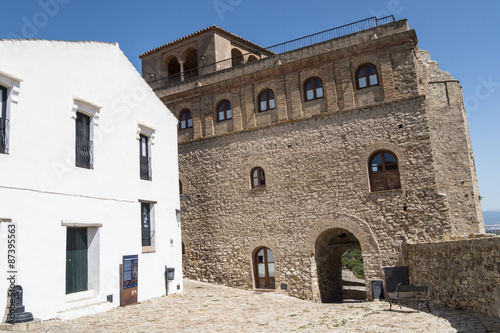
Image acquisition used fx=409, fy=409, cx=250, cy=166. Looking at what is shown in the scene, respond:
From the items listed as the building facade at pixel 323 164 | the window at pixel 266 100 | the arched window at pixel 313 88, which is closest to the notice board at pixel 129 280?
the building facade at pixel 323 164

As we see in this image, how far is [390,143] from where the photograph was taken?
47.6 feet

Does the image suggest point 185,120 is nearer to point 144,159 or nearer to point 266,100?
point 266,100

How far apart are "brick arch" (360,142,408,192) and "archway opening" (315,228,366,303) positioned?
2.51 m

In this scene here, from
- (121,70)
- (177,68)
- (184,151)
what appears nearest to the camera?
(121,70)

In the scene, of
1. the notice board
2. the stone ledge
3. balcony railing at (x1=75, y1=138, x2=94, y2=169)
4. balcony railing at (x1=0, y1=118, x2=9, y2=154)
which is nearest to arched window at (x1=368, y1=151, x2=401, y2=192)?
the notice board

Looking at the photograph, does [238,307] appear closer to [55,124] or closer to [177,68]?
[55,124]

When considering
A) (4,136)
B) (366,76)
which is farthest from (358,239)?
(4,136)

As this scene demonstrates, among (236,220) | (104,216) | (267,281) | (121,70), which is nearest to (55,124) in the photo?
(104,216)

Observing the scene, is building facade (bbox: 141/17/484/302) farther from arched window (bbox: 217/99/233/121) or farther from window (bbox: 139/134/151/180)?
window (bbox: 139/134/151/180)

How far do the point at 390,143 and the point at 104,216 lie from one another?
32.2 feet

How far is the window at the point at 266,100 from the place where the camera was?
1703cm

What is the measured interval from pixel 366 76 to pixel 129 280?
10849mm

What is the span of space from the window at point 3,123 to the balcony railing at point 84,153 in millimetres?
1967

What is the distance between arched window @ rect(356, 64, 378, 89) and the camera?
1517cm
